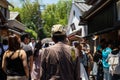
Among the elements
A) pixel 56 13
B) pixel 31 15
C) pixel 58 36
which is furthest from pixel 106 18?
pixel 56 13

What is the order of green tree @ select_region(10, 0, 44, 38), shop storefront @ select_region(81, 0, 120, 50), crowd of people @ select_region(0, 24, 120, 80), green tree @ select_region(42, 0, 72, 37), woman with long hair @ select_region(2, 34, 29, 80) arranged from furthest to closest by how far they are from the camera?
green tree @ select_region(42, 0, 72, 37), green tree @ select_region(10, 0, 44, 38), shop storefront @ select_region(81, 0, 120, 50), woman with long hair @ select_region(2, 34, 29, 80), crowd of people @ select_region(0, 24, 120, 80)

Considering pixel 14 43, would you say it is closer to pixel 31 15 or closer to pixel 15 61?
pixel 15 61

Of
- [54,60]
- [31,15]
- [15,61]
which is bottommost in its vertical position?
[15,61]

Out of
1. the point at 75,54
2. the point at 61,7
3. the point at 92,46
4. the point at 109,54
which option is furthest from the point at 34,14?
the point at 75,54

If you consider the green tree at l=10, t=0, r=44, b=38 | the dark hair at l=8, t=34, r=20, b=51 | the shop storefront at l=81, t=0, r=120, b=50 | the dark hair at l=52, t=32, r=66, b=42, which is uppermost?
the green tree at l=10, t=0, r=44, b=38

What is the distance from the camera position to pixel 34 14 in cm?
8481

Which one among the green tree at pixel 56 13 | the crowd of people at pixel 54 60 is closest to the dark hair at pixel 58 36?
the crowd of people at pixel 54 60

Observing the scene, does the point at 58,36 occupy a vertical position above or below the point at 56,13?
below

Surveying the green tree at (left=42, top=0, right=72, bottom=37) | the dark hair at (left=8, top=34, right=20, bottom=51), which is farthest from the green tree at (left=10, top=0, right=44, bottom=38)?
the dark hair at (left=8, top=34, right=20, bottom=51)

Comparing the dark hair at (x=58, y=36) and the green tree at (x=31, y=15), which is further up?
the green tree at (x=31, y=15)

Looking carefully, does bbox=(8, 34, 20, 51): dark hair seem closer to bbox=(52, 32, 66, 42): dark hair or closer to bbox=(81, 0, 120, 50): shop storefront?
bbox=(52, 32, 66, 42): dark hair

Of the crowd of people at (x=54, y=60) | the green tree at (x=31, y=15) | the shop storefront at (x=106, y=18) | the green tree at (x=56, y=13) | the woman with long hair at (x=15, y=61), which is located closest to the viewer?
the crowd of people at (x=54, y=60)

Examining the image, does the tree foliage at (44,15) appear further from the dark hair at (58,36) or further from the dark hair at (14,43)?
the dark hair at (58,36)

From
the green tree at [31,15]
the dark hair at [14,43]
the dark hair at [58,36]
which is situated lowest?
the dark hair at [14,43]
